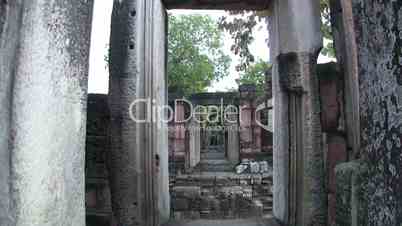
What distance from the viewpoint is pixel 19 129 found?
3.20 ft

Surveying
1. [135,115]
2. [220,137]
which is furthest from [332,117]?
[220,137]

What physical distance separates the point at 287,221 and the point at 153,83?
153 cm

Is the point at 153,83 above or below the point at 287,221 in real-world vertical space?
above

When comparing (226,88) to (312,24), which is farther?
(226,88)

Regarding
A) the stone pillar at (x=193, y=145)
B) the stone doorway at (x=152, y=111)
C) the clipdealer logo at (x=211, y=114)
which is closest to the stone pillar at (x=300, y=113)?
the stone doorway at (x=152, y=111)

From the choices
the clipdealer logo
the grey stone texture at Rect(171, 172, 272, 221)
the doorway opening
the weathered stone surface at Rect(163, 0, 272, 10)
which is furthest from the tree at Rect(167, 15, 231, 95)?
the weathered stone surface at Rect(163, 0, 272, 10)

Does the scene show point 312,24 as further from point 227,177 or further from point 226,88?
point 226,88

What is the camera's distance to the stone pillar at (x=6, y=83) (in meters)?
0.96

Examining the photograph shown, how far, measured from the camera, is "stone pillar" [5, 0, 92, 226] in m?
0.97

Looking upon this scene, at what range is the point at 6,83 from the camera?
97cm

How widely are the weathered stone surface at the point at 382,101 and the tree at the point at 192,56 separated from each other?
1471 centimetres

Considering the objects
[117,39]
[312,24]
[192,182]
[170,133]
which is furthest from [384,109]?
[170,133]

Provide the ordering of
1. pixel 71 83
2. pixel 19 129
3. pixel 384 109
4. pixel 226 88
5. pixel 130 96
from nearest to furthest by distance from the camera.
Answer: pixel 384 109 < pixel 19 129 < pixel 71 83 < pixel 130 96 < pixel 226 88

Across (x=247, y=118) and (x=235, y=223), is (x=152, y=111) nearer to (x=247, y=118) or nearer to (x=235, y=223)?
(x=235, y=223)
